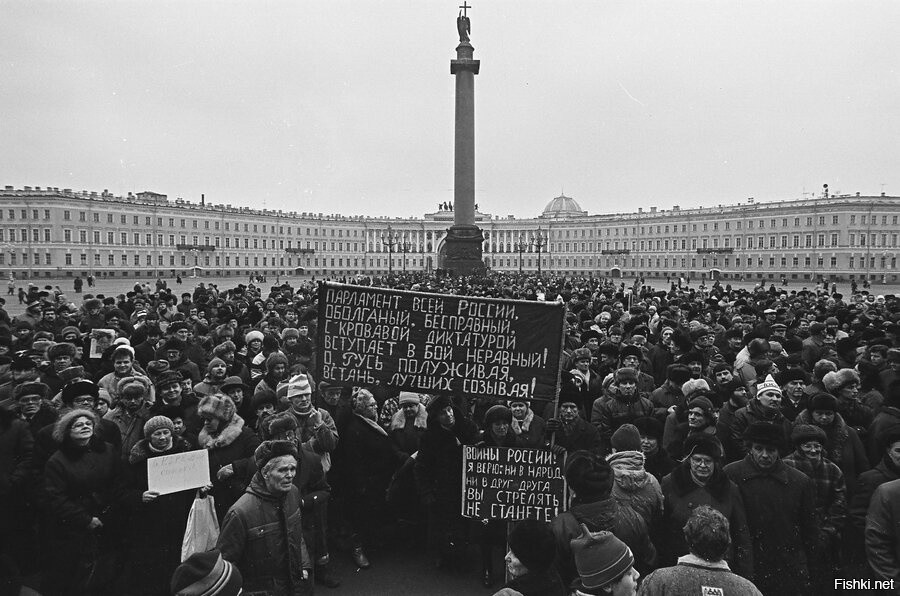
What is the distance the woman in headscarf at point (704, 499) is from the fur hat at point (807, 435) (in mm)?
813

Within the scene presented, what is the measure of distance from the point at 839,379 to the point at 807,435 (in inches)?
65.8

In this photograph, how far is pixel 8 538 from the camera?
4523mm

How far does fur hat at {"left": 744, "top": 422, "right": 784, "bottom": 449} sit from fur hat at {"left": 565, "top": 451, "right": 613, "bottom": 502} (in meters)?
1.24

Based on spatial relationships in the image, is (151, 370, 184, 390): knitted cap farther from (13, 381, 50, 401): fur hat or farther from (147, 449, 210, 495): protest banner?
(147, 449, 210, 495): protest banner

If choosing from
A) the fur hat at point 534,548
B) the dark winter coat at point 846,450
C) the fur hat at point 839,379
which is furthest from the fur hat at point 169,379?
the fur hat at point 839,379

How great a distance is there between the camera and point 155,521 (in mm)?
4453

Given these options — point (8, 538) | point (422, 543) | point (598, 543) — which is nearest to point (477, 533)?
point (422, 543)

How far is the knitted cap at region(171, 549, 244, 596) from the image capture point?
2645 mm

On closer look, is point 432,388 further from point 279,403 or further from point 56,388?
point 56,388

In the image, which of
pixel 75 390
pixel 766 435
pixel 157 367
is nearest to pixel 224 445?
pixel 75 390

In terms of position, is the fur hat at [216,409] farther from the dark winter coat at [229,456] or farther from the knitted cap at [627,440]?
the knitted cap at [627,440]

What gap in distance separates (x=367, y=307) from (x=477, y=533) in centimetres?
222

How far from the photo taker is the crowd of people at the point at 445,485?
3.51 metres

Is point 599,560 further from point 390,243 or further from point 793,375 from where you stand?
point 390,243
